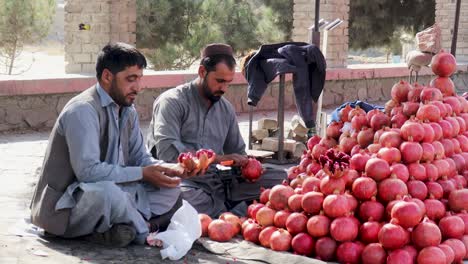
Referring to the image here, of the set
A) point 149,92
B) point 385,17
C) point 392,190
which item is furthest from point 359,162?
point 385,17

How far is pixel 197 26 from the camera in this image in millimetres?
19391

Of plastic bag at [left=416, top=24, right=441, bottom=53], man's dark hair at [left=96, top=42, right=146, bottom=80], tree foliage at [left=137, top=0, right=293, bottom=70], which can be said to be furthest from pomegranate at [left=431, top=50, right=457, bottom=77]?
tree foliage at [left=137, top=0, right=293, bottom=70]

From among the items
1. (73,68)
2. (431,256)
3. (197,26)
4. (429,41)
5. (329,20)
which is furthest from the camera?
(197,26)

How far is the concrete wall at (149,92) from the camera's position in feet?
29.3

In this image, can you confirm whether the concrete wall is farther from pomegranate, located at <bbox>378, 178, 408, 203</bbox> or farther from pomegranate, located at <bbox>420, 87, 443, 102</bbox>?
pomegranate, located at <bbox>378, 178, 408, 203</bbox>

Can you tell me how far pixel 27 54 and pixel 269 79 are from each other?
24.8 m

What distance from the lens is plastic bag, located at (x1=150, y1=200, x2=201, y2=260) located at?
433 cm

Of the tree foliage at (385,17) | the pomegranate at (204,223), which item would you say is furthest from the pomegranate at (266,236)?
the tree foliage at (385,17)

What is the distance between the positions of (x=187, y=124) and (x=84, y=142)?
1189 mm

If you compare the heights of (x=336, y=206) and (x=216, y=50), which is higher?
(x=216, y=50)

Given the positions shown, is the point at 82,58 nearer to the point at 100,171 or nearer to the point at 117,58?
the point at 117,58

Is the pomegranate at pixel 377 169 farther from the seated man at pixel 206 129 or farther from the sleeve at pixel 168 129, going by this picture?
the sleeve at pixel 168 129

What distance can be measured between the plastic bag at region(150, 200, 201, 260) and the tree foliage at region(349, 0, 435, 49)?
51.8 feet

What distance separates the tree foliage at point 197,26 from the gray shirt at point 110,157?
44.7ft
